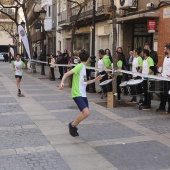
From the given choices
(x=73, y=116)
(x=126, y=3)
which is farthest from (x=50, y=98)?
(x=126, y=3)

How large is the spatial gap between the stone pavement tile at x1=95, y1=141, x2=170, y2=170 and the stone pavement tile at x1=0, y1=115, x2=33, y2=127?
260 cm

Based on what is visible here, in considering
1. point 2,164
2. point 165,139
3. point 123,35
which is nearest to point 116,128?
point 165,139

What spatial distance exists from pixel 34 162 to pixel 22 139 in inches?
55.1

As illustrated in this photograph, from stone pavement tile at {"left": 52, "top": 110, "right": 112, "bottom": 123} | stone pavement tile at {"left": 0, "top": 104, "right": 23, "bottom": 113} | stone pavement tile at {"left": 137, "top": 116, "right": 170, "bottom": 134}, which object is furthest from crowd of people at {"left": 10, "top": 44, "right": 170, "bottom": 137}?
stone pavement tile at {"left": 0, "top": 104, "right": 23, "bottom": 113}

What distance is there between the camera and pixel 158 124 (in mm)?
7957

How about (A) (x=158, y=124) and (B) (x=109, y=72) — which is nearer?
(A) (x=158, y=124)

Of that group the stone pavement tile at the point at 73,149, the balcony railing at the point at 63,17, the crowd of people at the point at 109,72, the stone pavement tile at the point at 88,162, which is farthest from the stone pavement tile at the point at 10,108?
the balcony railing at the point at 63,17

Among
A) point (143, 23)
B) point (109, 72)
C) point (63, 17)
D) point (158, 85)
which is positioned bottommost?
point (158, 85)

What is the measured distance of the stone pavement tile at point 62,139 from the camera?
6.35m

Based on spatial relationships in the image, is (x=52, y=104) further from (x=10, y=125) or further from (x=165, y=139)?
(x=165, y=139)

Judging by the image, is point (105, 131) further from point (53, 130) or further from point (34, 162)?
point (34, 162)

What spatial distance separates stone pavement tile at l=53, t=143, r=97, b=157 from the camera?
226 inches

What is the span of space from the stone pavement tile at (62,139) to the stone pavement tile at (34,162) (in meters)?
0.68

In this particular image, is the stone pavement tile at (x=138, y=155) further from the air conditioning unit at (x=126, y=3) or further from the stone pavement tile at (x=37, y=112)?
the air conditioning unit at (x=126, y=3)
